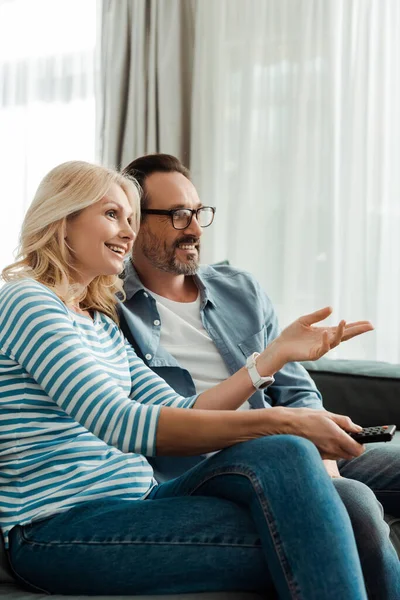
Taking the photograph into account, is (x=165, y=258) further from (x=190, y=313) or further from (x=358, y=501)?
(x=358, y=501)

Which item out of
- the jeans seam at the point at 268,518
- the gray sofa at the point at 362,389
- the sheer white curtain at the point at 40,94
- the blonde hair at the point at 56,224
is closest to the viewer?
the jeans seam at the point at 268,518

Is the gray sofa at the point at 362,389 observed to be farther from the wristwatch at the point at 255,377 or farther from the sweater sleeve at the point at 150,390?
the sweater sleeve at the point at 150,390

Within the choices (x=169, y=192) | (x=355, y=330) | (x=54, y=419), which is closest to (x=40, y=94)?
(x=169, y=192)

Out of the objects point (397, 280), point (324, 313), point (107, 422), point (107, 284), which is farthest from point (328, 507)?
point (397, 280)

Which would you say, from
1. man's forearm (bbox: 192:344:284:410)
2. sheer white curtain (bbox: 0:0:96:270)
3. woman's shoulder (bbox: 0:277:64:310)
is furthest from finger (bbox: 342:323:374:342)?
sheer white curtain (bbox: 0:0:96:270)

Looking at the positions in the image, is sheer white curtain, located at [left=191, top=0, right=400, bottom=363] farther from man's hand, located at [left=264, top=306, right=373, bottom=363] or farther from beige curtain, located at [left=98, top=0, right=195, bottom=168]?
man's hand, located at [left=264, top=306, right=373, bottom=363]

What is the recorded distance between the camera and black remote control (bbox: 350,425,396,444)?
1.35 metres

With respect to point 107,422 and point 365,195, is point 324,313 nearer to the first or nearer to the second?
point 107,422

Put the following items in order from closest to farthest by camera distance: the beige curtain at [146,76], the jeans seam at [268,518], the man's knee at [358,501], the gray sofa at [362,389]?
the jeans seam at [268,518]
the man's knee at [358,501]
the gray sofa at [362,389]
the beige curtain at [146,76]

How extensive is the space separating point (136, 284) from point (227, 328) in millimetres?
253

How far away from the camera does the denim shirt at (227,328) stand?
6.11ft

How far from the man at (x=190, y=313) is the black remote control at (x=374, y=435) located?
466mm

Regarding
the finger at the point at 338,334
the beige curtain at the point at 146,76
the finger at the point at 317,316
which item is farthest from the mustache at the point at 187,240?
the beige curtain at the point at 146,76

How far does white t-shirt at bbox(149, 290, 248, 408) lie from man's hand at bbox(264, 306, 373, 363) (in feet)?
0.84
